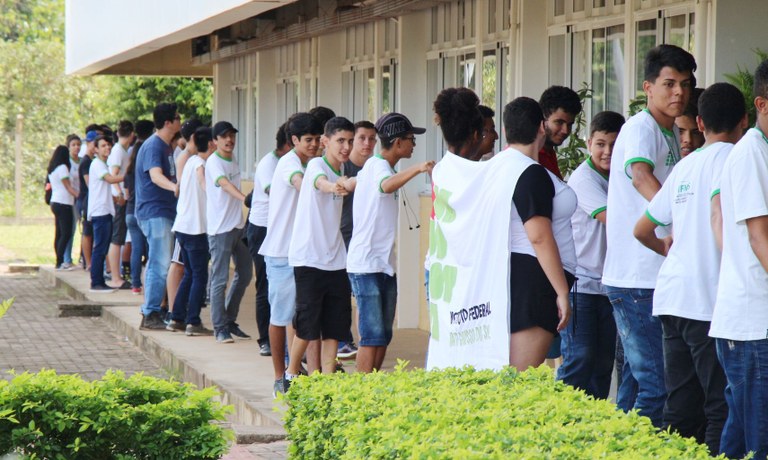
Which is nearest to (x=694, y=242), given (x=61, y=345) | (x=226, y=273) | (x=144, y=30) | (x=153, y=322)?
(x=226, y=273)

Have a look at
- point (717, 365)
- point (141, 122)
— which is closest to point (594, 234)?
point (717, 365)

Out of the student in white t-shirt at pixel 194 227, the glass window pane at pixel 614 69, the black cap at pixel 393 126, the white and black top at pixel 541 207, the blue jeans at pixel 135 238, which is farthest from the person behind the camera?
the blue jeans at pixel 135 238

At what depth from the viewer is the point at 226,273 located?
11.2 metres

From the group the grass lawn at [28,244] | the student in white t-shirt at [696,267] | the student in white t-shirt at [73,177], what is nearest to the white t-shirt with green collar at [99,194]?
the student in white t-shirt at [73,177]

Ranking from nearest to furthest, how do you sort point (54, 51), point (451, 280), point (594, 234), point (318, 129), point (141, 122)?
point (451, 280), point (594, 234), point (318, 129), point (141, 122), point (54, 51)

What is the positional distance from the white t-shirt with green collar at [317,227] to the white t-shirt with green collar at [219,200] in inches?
114

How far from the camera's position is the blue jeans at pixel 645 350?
5.79 m

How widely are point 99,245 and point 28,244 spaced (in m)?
11.9

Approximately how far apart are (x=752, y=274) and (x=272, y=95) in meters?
14.8

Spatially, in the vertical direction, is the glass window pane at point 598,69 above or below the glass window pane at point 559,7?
below

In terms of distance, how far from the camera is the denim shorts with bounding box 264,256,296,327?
8805 mm

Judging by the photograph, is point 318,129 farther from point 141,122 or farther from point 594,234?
point 141,122

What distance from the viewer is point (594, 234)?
663 cm

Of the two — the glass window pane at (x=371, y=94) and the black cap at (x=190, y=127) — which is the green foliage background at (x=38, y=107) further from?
the black cap at (x=190, y=127)
